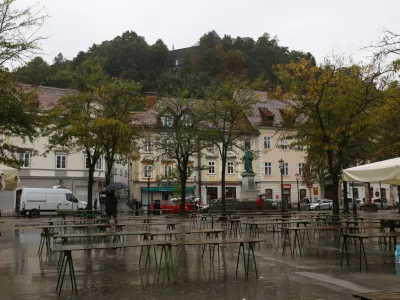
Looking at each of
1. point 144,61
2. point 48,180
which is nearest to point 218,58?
point 144,61

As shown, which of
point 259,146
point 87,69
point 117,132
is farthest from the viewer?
point 259,146

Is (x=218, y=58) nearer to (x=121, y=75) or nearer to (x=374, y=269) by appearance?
(x=121, y=75)

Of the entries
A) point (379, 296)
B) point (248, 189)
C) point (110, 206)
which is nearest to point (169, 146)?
point (248, 189)

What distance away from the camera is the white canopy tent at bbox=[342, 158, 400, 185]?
9.91 metres

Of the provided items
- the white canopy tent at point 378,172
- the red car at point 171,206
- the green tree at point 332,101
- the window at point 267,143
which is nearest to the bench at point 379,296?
the white canopy tent at point 378,172

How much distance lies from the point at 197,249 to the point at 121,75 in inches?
2734

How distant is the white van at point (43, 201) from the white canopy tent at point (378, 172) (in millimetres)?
30204

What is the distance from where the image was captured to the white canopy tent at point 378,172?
991 cm

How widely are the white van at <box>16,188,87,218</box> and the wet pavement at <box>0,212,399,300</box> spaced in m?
25.6

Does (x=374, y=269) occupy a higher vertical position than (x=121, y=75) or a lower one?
lower

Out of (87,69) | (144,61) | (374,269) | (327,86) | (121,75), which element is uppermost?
(144,61)

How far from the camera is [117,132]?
2438 cm

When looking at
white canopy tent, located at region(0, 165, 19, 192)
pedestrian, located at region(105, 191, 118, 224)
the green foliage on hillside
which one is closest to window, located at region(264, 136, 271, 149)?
the green foliage on hillside

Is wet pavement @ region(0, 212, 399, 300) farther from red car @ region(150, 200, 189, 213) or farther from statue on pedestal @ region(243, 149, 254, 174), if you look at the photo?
red car @ region(150, 200, 189, 213)
